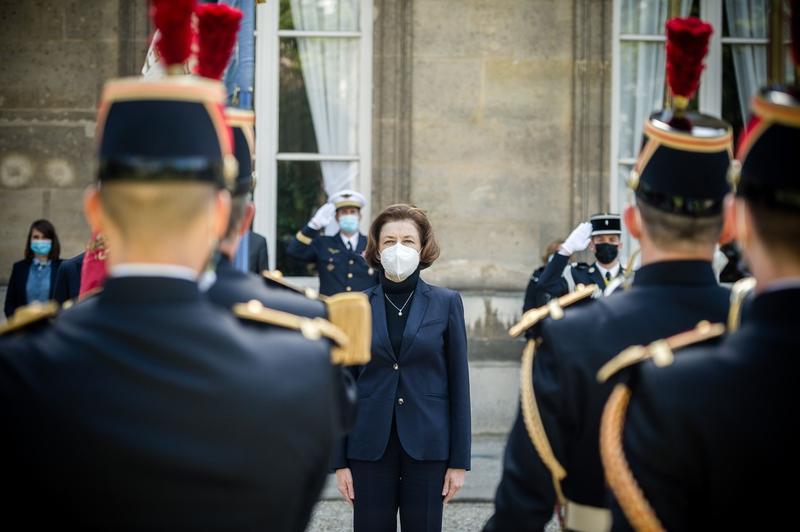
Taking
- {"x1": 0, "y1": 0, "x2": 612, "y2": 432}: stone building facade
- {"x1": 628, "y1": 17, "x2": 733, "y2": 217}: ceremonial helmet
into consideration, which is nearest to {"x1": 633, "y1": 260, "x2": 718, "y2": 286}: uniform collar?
{"x1": 628, "y1": 17, "x2": 733, "y2": 217}: ceremonial helmet

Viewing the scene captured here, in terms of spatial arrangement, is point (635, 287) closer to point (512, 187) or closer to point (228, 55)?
point (228, 55)

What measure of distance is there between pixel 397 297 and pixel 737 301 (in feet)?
7.90

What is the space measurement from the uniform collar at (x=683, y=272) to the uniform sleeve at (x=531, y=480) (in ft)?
1.12

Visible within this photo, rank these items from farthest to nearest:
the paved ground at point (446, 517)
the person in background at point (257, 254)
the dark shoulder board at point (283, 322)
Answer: the person in background at point (257, 254), the paved ground at point (446, 517), the dark shoulder board at point (283, 322)

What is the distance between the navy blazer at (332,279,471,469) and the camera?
4.41 m

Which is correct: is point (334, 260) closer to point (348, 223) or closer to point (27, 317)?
point (348, 223)

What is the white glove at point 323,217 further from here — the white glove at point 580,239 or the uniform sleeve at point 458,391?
the uniform sleeve at point 458,391

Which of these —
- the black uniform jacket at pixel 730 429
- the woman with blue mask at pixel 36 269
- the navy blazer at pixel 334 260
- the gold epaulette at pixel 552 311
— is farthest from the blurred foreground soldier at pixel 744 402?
the woman with blue mask at pixel 36 269

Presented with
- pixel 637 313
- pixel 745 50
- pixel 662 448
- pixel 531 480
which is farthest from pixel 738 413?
pixel 745 50

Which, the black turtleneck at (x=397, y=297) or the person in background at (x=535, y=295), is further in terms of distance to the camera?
the person in background at (x=535, y=295)

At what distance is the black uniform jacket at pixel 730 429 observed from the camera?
6.12ft

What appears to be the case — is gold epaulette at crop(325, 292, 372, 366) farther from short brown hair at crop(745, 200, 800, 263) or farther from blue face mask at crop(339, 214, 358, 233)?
blue face mask at crop(339, 214, 358, 233)

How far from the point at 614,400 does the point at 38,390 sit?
115 cm

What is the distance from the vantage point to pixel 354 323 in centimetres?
250
